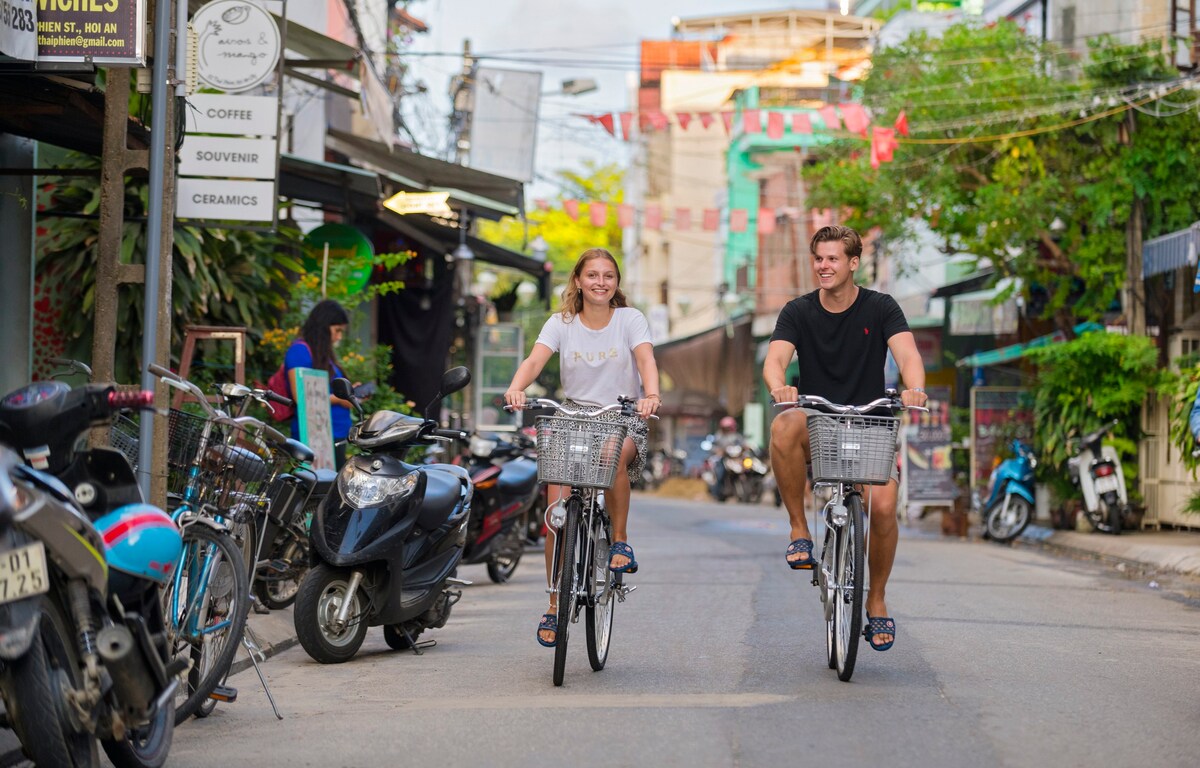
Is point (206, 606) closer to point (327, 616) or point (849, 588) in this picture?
point (327, 616)

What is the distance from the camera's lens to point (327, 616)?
292 inches

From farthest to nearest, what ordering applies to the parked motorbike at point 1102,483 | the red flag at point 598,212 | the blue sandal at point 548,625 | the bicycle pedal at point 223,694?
the red flag at point 598,212
the parked motorbike at point 1102,483
the blue sandal at point 548,625
the bicycle pedal at point 223,694

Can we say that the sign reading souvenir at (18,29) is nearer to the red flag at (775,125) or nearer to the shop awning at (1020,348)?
Answer: the shop awning at (1020,348)

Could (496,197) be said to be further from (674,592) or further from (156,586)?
(156,586)

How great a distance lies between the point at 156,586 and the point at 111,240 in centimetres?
390

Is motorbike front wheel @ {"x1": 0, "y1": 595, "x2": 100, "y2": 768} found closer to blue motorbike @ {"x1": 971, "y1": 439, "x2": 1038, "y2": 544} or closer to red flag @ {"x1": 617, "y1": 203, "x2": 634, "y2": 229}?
blue motorbike @ {"x1": 971, "y1": 439, "x2": 1038, "y2": 544}

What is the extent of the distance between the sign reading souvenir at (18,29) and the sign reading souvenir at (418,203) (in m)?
9.63

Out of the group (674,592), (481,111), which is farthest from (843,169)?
(674,592)

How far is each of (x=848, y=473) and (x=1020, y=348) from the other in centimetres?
1643

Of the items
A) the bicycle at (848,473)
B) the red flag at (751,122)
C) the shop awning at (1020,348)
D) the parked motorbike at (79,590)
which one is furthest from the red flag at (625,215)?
the parked motorbike at (79,590)

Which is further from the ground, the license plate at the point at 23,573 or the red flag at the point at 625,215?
the red flag at the point at 625,215

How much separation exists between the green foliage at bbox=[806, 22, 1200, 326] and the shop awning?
216 mm

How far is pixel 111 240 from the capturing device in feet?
26.9

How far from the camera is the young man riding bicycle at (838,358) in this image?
6.84 metres
